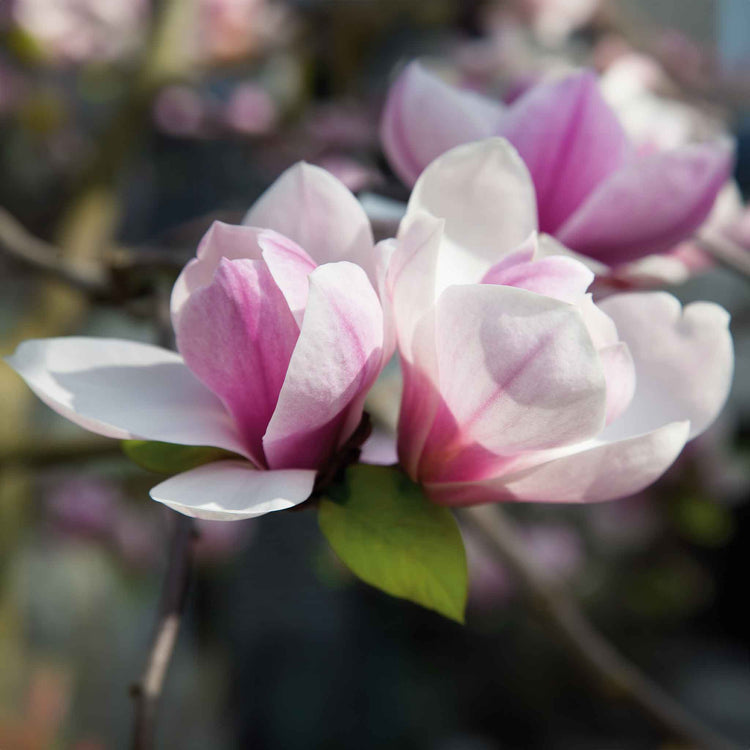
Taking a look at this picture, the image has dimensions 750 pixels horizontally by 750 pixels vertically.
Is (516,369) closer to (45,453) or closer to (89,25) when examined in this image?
(45,453)

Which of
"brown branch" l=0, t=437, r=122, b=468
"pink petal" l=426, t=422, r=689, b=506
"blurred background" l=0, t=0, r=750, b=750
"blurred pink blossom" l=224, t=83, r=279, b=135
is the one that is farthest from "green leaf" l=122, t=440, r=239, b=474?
"blurred pink blossom" l=224, t=83, r=279, b=135

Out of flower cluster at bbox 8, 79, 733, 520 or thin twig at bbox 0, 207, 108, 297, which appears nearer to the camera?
flower cluster at bbox 8, 79, 733, 520

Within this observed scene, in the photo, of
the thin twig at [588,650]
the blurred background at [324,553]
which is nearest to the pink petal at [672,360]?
the thin twig at [588,650]

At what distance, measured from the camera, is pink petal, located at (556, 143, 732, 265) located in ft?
1.27

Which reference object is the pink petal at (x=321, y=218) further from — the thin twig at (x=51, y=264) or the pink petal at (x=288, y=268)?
the thin twig at (x=51, y=264)

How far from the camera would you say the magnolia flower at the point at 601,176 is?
15.3 inches

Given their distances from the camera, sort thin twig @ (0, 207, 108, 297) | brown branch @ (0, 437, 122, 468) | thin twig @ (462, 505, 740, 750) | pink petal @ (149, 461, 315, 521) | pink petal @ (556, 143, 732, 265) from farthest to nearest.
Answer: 1. brown branch @ (0, 437, 122, 468)
2. thin twig @ (462, 505, 740, 750)
3. thin twig @ (0, 207, 108, 297)
4. pink petal @ (556, 143, 732, 265)
5. pink petal @ (149, 461, 315, 521)

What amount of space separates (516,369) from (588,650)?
58 cm

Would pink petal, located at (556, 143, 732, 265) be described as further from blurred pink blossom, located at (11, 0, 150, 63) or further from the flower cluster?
blurred pink blossom, located at (11, 0, 150, 63)

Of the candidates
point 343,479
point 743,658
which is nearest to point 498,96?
point 343,479

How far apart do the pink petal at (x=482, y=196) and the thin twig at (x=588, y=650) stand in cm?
37

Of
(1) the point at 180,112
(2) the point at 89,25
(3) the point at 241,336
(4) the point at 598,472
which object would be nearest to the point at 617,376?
(4) the point at 598,472

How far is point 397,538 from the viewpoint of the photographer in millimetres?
309

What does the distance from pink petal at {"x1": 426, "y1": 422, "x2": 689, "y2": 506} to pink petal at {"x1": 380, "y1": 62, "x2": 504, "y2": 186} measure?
0.20 metres
